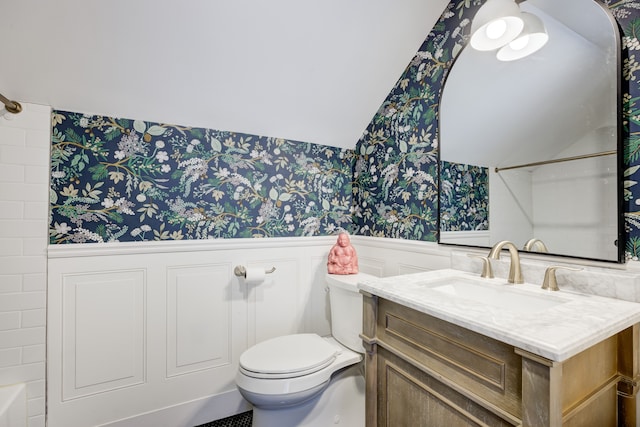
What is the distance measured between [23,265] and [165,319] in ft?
2.31

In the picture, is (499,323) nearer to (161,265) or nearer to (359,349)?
(359,349)

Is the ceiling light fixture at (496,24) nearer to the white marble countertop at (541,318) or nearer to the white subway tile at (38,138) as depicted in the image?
the white marble countertop at (541,318)

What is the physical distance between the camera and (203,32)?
1.45 m

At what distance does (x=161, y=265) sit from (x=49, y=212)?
578mm

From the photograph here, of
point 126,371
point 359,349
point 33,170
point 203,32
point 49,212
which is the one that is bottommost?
point 126,371

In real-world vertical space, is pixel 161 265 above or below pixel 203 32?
below

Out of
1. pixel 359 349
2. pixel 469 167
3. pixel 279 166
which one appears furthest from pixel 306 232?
pixel 469 167

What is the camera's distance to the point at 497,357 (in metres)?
0.79

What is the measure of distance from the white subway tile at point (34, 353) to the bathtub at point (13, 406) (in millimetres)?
114

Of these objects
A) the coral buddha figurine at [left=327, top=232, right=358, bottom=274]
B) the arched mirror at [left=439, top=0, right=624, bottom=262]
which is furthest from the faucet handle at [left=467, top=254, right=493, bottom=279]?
the coral buddha figurine at [left=327, top=232, right=358, bottom=274]

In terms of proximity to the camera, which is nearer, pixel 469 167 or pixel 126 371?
pixel 469 167

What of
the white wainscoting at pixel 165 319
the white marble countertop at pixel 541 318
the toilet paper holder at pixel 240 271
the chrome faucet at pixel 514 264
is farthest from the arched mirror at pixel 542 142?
the toilet paper holder at pixel 240 271

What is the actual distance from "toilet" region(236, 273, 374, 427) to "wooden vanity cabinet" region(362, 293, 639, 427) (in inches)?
12.8

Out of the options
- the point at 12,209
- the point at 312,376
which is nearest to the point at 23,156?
the point at 12,209
